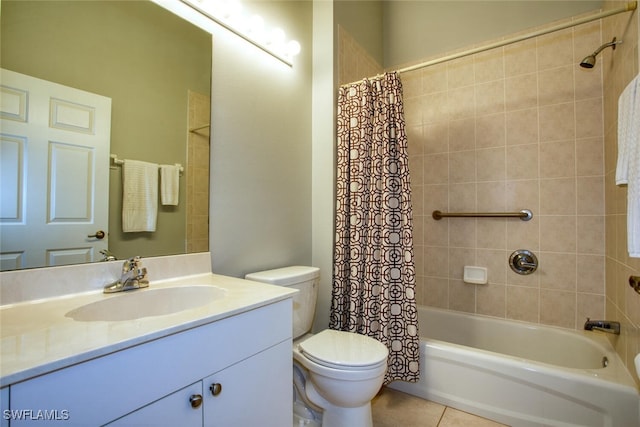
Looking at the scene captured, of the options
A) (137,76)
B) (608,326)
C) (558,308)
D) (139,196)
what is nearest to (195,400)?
(139,196)

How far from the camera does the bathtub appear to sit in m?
1.32

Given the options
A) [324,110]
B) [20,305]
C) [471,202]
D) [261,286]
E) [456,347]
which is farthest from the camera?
[471,202]

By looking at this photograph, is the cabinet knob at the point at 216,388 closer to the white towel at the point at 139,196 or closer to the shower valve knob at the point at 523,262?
the white towel at the point at 139,196

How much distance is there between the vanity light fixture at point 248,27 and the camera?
141 cm

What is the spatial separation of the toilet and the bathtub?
552mm

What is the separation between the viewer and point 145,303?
3.57 feet

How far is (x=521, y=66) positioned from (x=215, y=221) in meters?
2.30

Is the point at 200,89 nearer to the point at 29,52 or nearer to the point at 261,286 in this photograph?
the point at 29,52

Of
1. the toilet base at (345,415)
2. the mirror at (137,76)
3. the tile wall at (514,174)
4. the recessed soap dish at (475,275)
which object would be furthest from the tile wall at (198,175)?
the recessed soap dish at (475,275)

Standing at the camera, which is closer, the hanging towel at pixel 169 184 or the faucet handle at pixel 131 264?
the faucet handle at pixel 131 264

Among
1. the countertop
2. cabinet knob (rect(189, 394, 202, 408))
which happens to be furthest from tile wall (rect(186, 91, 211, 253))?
cabinet knob (rect(189, 394, 202, 408))

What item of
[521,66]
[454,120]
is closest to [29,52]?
[454,120]

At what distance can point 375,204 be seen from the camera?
5.71 ft

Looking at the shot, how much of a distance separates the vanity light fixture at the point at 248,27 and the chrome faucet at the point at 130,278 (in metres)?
1.14
